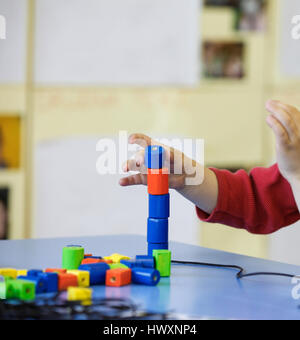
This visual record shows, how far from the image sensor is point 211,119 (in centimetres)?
224

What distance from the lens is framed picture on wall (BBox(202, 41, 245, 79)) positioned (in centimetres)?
235

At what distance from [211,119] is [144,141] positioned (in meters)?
1.35

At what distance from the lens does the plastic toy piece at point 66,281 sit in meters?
0.66

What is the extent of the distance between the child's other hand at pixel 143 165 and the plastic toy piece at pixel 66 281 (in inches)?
10.1

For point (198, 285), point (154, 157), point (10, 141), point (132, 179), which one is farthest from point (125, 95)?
point (198, 285)

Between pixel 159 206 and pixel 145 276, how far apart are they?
0.42 feet

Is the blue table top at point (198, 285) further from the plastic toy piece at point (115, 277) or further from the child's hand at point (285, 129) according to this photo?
the child's hand at point (285, 129)

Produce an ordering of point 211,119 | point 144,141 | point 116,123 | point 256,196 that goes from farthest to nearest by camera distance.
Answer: point 211,119 → point 116,123 → point 256,196 → point 144,141

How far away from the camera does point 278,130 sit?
808mm

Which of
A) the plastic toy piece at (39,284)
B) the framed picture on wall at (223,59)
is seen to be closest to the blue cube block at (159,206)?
the plastic toy piece at (39,284)

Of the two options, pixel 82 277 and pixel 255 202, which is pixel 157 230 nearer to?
pixel 82 277

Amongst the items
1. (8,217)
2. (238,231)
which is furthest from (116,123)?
(238,231)
